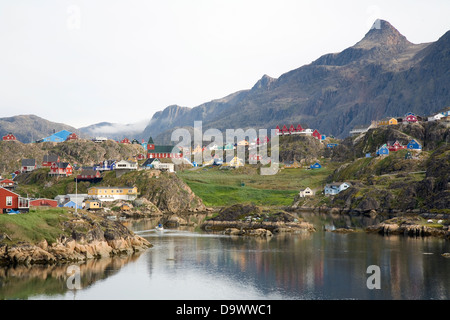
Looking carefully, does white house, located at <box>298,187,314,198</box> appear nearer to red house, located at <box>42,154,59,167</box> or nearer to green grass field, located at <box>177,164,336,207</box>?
green grass field, located at <box>177,164,336,207</box>

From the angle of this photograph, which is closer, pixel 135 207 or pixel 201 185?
pixel 135 207

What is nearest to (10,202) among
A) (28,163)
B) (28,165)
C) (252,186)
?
(252,186)

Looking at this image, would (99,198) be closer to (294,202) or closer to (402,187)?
(294,202)

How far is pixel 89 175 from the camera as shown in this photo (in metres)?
169

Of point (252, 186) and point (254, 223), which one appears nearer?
point (254, 223)

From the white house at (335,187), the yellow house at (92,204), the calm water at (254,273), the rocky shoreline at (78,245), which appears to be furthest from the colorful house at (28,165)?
the rocky shoreline at (78,245)

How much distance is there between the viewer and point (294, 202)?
158750 millimetres

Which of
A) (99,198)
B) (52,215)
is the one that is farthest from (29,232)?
(99,198)

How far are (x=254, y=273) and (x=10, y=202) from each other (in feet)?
121

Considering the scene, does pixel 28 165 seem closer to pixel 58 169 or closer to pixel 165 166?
pixel 58 169

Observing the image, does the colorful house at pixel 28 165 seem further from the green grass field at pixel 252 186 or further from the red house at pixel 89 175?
the green grass field at pixel 252 186

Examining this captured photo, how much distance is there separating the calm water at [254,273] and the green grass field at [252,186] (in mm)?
72494

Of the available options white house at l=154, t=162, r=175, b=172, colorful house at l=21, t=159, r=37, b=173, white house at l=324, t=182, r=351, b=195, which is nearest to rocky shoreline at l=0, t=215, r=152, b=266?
white house at l=324, t=182, r=351, b=195

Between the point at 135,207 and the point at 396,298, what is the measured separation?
10019 centimetres
